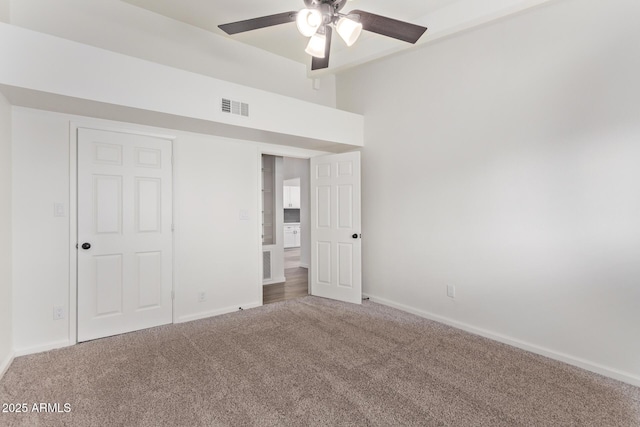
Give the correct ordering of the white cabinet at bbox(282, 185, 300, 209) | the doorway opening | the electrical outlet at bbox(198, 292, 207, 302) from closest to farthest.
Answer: the electrical outlet at bbox(198, 292, 207, 302)
the doorway opening
the white cabinet at bbox(282, 185, 300, 209)

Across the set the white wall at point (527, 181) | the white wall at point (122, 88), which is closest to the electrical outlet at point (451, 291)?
the white wall at point (527, 181)

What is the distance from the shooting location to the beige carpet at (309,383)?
192 centimetres

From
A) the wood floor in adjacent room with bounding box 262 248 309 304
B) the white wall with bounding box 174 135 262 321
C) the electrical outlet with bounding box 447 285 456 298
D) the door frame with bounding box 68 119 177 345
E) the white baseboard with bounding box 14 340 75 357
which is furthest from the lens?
the wood floor in adjacent room with bounding box 262 248 309 304

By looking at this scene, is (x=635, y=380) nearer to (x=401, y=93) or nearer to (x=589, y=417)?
(x=589, y=417)

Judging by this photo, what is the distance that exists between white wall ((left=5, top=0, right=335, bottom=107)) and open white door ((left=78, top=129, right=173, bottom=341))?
2.91 feet

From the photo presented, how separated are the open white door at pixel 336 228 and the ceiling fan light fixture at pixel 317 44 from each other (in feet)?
6.31

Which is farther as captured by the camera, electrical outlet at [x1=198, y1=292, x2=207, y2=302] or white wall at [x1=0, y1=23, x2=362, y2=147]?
electrical outlet at [x1=198, y1=292, x2=207, y2=302]

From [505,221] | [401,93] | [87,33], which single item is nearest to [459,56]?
[401,93]

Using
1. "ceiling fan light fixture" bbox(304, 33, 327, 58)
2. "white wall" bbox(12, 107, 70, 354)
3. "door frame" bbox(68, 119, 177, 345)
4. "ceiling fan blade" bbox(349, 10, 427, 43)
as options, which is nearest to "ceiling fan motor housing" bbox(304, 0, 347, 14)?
"ceiling fan blade" bbox(349, 10, 427, 43)

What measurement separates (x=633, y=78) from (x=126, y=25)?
4352 mm

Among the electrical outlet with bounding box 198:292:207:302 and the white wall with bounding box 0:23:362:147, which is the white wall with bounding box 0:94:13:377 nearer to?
the white wall with bounding box 0:23:362:147

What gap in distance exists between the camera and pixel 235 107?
129 inches

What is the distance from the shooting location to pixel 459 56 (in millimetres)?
3318

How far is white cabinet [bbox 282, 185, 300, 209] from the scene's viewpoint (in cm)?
959
